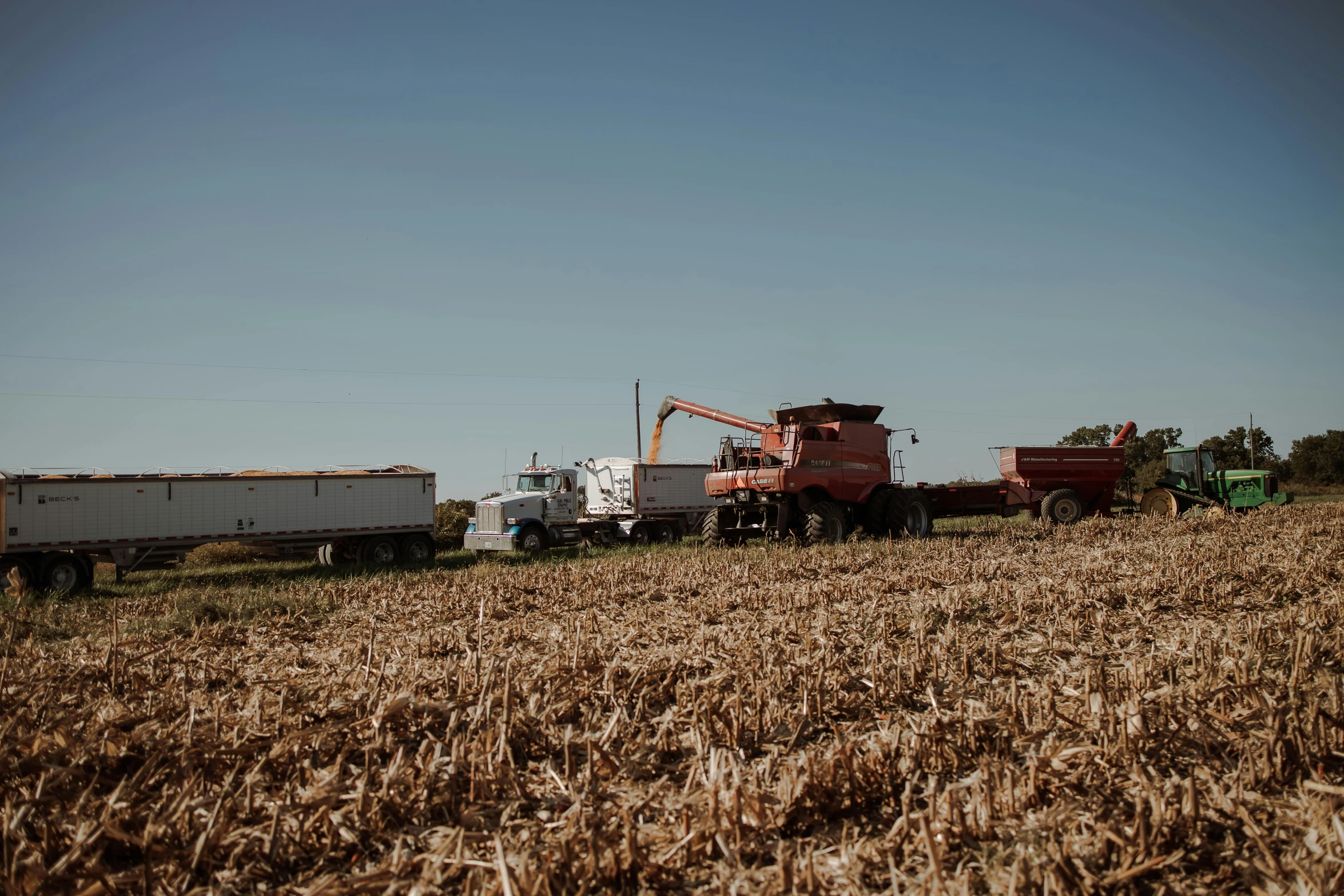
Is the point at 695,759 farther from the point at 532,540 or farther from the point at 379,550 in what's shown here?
the point at 532,540

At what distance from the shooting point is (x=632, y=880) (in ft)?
9.85

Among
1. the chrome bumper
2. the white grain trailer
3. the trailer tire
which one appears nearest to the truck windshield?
the trailer tire

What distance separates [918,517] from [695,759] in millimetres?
17488

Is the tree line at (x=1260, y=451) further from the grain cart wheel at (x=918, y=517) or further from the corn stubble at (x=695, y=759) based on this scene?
the corn stubble at (x=695, y=759)

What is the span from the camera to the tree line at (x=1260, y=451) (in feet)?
190

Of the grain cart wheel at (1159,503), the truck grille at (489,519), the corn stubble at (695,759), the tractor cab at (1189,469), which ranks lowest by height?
the corn stubble at (695,759)

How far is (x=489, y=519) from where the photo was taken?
22.3 meters

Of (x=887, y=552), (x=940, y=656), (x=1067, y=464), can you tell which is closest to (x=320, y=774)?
(x=940, y=656)

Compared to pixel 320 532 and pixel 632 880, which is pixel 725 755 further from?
pixel 320 532

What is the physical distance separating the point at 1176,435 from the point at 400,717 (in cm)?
7271

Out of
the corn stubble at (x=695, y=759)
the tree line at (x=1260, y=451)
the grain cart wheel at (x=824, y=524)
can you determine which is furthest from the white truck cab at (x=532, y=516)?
the tree line at (x=1260, y=451)

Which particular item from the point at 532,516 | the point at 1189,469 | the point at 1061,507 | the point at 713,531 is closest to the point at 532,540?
the point at 532,516

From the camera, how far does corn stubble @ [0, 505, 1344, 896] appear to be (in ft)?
9.90

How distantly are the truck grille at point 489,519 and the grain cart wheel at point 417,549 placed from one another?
1.56m
